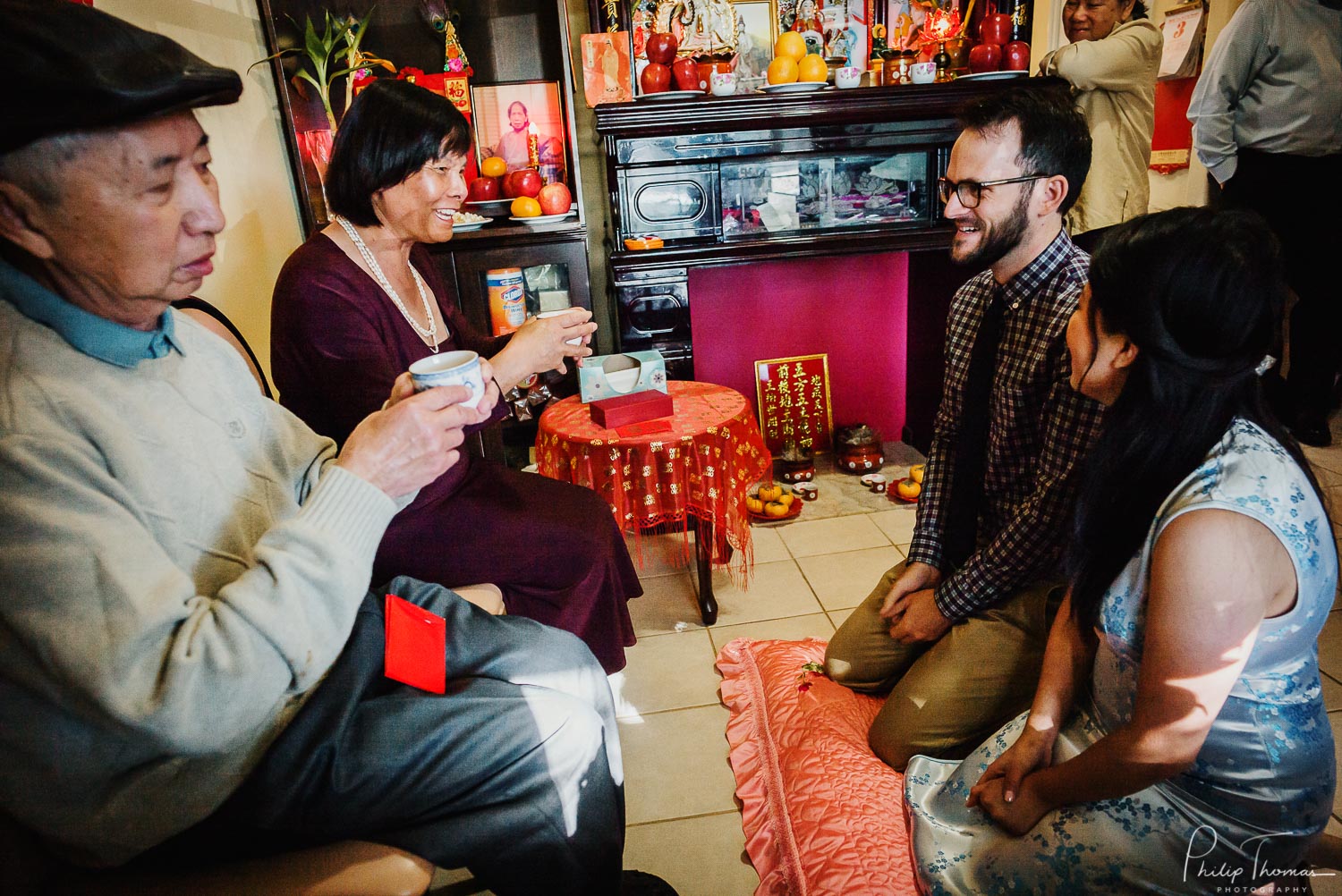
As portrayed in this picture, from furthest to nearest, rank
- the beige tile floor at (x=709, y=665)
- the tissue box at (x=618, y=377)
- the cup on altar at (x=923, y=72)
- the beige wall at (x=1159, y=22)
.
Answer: the beige wall at (x=1159, y=22) < the cup on altar at (x=923, y=72) < the tissue box at (x=618, y=377) < the beige tile floor at (x=709, y=665)

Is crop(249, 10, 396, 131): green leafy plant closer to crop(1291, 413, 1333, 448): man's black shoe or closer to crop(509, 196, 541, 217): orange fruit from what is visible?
crop(509, 196, 541, 217): orange fruit

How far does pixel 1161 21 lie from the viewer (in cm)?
388

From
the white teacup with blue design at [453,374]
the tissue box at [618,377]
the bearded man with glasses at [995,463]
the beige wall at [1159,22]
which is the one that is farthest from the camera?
the beige wall at [1159,22]

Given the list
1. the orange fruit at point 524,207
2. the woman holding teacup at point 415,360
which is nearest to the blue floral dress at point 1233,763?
the woman holding teacup at point 415,360

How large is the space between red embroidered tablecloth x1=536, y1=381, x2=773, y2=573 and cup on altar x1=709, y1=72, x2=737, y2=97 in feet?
4.80

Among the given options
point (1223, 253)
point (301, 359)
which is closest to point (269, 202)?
point (301, 359)

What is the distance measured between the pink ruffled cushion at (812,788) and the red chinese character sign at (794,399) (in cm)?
180

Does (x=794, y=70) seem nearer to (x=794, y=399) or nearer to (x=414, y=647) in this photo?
(x=794, y=399)

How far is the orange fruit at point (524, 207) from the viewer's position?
3.28 meters

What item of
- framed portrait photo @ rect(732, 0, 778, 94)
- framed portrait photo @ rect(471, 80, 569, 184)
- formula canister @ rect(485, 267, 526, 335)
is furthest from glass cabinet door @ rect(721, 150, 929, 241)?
formula canister @ rect(485, 267, 526, 335)

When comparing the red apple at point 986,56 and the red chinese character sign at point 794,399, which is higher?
the red apple at point 986,56

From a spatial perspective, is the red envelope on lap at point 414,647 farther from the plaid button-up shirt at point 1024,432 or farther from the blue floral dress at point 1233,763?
the plaid button-up shirt at point 1024,432

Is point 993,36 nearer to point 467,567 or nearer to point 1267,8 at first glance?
point 1267,8

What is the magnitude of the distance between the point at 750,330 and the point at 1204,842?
3.05m
